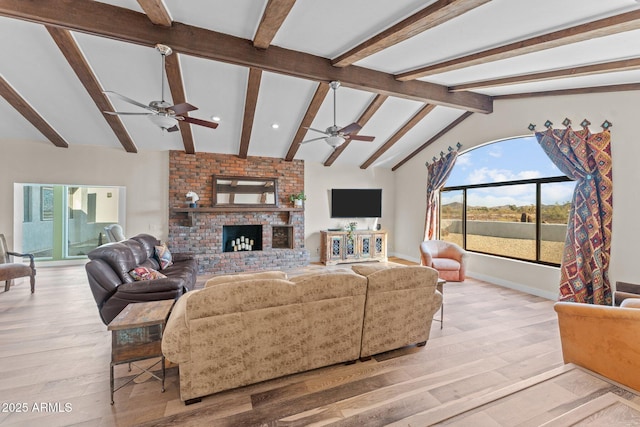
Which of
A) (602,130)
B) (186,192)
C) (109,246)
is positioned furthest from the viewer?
(186,192)

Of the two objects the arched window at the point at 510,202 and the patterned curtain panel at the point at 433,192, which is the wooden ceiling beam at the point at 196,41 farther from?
the patterned curtain panel at the point at 433,192

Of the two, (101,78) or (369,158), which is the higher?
(101,78)

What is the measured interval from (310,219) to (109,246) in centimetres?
477

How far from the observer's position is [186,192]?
6.47 m

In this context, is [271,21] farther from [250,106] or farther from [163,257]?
[163,257]

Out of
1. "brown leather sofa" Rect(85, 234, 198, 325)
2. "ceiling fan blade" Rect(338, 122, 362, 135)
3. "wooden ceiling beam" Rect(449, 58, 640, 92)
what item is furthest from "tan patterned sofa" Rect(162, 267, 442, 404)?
"wooden ceiling beam" Rect(449, 58, 640, 92)

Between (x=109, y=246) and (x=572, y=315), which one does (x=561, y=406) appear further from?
(x=109, y=246)

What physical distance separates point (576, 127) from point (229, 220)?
6612 mm

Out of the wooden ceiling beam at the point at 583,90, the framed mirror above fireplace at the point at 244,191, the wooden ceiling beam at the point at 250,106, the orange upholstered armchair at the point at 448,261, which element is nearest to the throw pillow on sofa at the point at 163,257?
the framed mirror above fireplace at the point at 244,191

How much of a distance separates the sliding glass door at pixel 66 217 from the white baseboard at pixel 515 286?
25.3 ft

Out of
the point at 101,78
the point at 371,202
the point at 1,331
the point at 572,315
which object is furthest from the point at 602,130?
the point at 1,331

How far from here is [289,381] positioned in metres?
2.30

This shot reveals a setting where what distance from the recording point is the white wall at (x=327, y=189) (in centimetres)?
756

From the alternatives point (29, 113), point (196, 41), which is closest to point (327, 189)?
point (196, 41)
